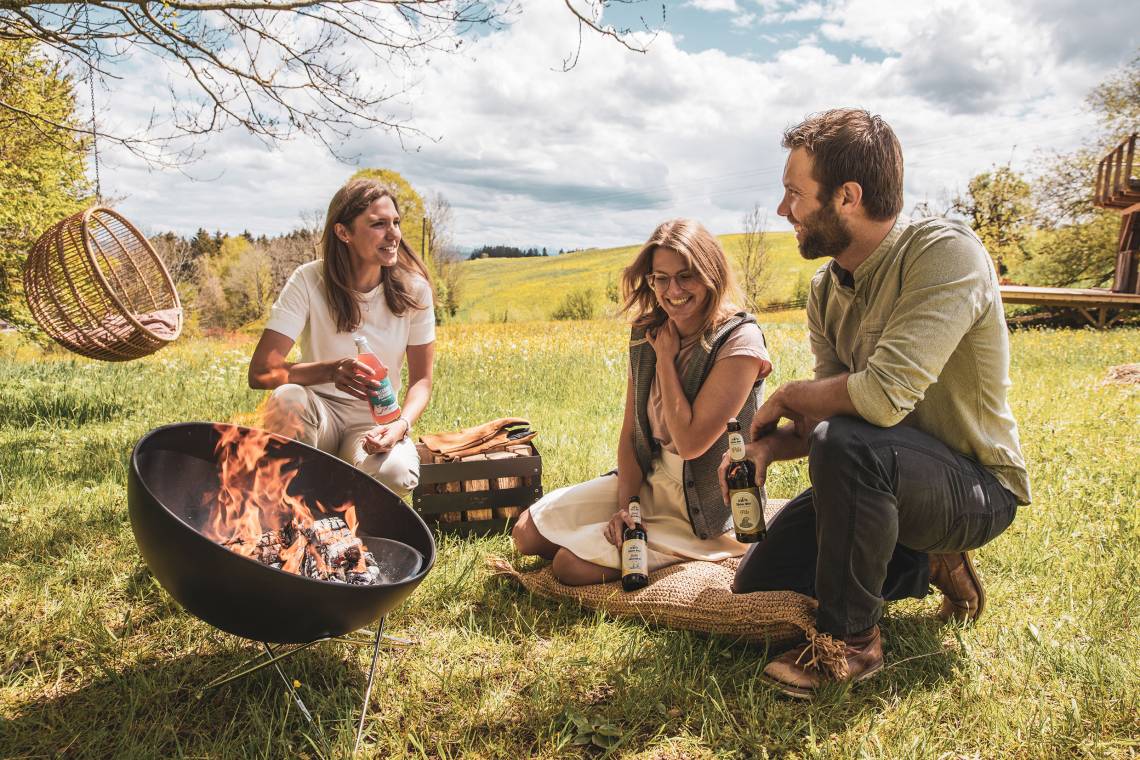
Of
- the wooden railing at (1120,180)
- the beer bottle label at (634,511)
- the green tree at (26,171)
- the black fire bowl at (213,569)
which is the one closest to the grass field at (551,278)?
the wooden railing at (1120,180)

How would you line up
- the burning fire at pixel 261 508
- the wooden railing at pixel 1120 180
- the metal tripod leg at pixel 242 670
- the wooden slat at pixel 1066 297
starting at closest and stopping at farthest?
the metal tripod leg at pixel 242 670
the burning fire at pixel 261 508
the wooden railing at pixel 1120 180
the wooden slat at pixel 1066 297

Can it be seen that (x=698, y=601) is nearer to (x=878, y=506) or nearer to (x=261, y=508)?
(x=878, y=506)

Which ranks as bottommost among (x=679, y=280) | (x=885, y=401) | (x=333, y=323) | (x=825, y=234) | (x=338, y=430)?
(x=338, y=430)

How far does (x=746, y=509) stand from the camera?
3109mm

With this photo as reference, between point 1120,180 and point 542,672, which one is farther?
point 1120,180

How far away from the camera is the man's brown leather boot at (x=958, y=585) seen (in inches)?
117

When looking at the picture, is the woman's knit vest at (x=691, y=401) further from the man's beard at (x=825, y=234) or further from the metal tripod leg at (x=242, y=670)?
the metal tripod leg at (x=242, y=670)

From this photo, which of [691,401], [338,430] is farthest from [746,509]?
[338,430]

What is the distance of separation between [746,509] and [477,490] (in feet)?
5.40

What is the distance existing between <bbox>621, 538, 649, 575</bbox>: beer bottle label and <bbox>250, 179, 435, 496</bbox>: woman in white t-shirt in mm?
1206

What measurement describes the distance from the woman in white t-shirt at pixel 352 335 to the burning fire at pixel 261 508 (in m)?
0.89

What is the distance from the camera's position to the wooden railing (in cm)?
1596

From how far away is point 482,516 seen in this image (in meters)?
4.21

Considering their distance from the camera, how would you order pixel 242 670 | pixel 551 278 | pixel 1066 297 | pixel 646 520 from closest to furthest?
1. pixel 242 670
2. pixel 646 520
3. pixel 1066 297
4. pixel 551 278
